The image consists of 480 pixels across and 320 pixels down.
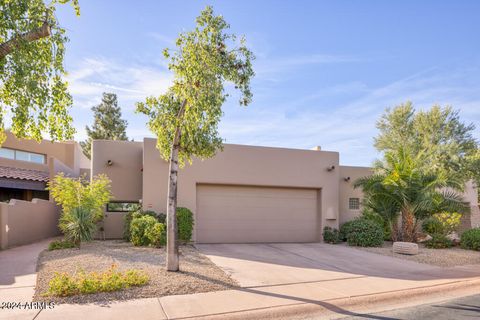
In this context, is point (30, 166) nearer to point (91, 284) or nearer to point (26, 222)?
point (26, 222)

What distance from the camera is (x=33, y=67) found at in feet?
20.0

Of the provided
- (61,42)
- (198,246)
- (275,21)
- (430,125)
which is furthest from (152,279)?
(430,125)

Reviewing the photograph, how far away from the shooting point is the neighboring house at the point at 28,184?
12.9m

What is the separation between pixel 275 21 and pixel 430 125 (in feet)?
83.3

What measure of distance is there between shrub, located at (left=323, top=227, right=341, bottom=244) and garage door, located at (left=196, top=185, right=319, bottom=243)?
0.47m

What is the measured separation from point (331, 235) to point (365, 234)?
5.22 feet

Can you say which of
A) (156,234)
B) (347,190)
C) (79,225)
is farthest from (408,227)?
(79,225)

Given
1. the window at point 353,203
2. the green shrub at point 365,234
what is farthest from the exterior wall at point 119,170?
the window at point 353,203

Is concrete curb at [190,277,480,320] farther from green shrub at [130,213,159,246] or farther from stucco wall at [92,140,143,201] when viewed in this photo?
stucco wall at [92,140,143,201]

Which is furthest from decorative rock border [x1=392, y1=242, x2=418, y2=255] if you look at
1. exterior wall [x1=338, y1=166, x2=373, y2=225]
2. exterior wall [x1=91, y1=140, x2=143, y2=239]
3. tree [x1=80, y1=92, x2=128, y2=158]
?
tree [x1=80, y1=92, x2=128, y2=158]

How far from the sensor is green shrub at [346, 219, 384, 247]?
45.4 ft

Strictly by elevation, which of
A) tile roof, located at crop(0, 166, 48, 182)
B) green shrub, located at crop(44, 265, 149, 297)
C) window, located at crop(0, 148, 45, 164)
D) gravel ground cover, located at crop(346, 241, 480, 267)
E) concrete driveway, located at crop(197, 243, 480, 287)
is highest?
window, located at crop(0, 148, 45, 164)

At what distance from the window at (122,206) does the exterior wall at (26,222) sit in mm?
3021

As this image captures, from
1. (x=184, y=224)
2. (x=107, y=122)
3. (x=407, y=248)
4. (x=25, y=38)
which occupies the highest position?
(x=107, y=122)
